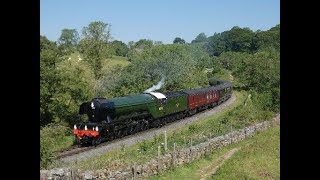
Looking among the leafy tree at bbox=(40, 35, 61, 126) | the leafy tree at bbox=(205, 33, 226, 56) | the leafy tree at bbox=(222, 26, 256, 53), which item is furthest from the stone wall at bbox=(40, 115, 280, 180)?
the leafy tree at bbox=(205, 33, 226, 56)

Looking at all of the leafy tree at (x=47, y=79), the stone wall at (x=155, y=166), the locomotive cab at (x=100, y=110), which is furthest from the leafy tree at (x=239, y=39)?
the locomotive cab at (x=100, y=110)

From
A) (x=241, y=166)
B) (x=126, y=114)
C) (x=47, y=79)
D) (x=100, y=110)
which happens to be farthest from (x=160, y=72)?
(x=241, y=166)

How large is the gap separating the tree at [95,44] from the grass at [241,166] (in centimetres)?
1546

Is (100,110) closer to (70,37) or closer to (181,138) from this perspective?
(181,138)

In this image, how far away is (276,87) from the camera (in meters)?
33.0

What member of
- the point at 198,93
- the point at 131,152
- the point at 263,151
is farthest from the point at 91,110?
the point at 198,93

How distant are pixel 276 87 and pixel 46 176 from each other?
86.0 feet

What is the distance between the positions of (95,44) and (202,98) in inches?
373

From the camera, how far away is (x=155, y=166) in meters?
13.3

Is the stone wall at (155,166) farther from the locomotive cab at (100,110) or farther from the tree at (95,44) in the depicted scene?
the tree at (95,44)

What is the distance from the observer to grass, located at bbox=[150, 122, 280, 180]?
44.2 feet

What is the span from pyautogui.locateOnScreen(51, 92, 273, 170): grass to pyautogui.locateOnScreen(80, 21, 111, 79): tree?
9.95 metres

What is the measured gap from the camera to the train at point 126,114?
18297 mm
